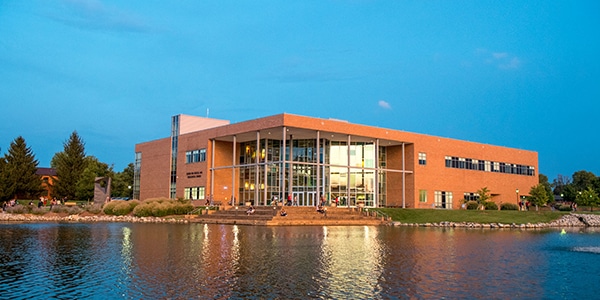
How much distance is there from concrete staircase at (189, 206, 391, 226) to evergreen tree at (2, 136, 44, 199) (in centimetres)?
3945

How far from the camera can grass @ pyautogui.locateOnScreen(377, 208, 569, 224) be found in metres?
48.1

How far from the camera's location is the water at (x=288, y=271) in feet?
39.1

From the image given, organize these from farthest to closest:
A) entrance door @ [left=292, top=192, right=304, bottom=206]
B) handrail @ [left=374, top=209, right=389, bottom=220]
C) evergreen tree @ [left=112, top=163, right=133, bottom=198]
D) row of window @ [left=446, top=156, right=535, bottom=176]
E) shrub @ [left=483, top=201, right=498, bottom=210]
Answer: evergreen tree @ [left=112, top=163, right=133, bottom=198] → row of window @ [left=446, top=156, right=535, bottom=176] → shrub @ [left=483, top=201, right=498, bottom=210] → entrance door @ [left=292, top=192, right=304, bottom=206] → handrail @ [left=374, top=209, right=389, bottom=220]

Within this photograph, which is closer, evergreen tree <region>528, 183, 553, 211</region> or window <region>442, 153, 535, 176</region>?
window <region>442, 153, 535, 176</region>

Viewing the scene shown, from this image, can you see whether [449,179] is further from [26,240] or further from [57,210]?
[26,240]

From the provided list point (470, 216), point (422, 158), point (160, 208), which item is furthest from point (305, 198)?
point (470, 216)

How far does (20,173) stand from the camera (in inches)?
3027

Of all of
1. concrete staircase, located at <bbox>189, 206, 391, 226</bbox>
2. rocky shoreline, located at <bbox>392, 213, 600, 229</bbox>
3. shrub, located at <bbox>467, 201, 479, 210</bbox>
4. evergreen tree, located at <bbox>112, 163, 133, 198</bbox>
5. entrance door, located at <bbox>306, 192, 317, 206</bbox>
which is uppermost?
evergreen tree, located at <bbox>112, 163, 133, 198</bbox>

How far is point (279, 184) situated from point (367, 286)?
44851 millimetres

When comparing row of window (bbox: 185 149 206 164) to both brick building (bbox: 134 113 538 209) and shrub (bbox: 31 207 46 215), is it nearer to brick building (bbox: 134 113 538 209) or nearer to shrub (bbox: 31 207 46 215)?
brick building (bbox: 134 113 538 209)

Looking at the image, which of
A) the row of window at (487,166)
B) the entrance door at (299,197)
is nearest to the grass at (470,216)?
the entrance door at (299,197)

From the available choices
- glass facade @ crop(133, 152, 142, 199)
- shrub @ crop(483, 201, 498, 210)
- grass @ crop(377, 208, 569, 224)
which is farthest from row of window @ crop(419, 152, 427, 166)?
glass facade @ crop(133, 152, 142, 199)

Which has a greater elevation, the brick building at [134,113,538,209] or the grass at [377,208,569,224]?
the brick building at [134,113,538,209]

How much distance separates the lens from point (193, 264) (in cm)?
1625
